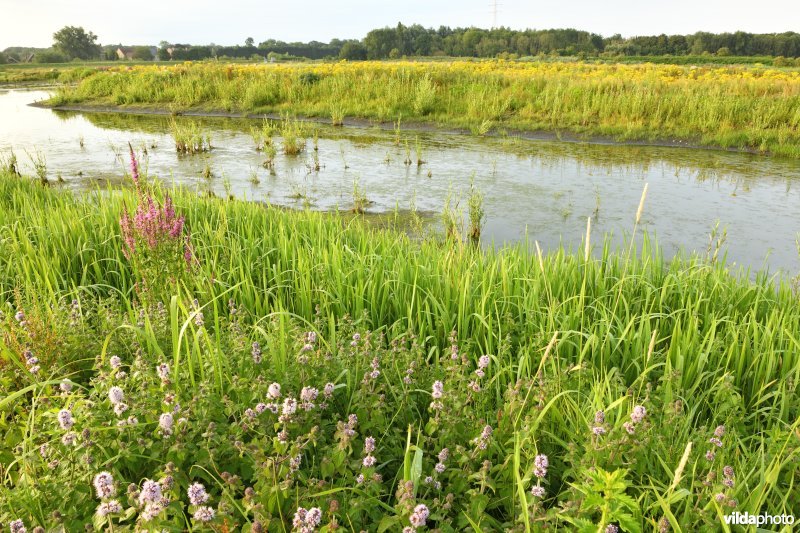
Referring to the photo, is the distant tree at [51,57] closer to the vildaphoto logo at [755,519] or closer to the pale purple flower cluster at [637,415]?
the pale purple flower cluster at [637,415]

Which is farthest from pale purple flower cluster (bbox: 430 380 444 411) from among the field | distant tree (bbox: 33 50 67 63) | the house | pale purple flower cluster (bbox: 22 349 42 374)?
the house

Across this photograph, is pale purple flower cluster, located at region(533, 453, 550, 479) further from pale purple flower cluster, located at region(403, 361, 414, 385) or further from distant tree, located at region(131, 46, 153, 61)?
distant tree, located at region(131, 46, 153, 61)

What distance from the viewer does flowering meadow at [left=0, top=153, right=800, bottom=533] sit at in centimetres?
136

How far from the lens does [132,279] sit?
349cm

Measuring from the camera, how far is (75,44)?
6881 centimetres

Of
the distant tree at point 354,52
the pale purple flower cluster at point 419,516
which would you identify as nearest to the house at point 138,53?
the distant tree at point 354,52

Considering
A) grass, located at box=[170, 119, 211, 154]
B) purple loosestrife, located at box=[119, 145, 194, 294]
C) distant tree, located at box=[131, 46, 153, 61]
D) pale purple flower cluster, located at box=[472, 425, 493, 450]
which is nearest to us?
pale purple flower cluster, located at box=[472, 425, 493, 450]

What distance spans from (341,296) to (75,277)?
6.50ft

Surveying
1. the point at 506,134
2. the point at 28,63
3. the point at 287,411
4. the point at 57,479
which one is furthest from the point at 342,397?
the point at 28,63

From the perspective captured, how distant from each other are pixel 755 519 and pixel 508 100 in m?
12.6

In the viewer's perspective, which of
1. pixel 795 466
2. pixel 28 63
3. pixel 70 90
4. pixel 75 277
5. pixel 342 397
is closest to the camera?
pixel 795 466

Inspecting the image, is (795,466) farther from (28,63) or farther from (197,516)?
(28,63)

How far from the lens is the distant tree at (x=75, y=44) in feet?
223

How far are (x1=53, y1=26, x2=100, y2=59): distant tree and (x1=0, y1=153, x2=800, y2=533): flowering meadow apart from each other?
81881mm
